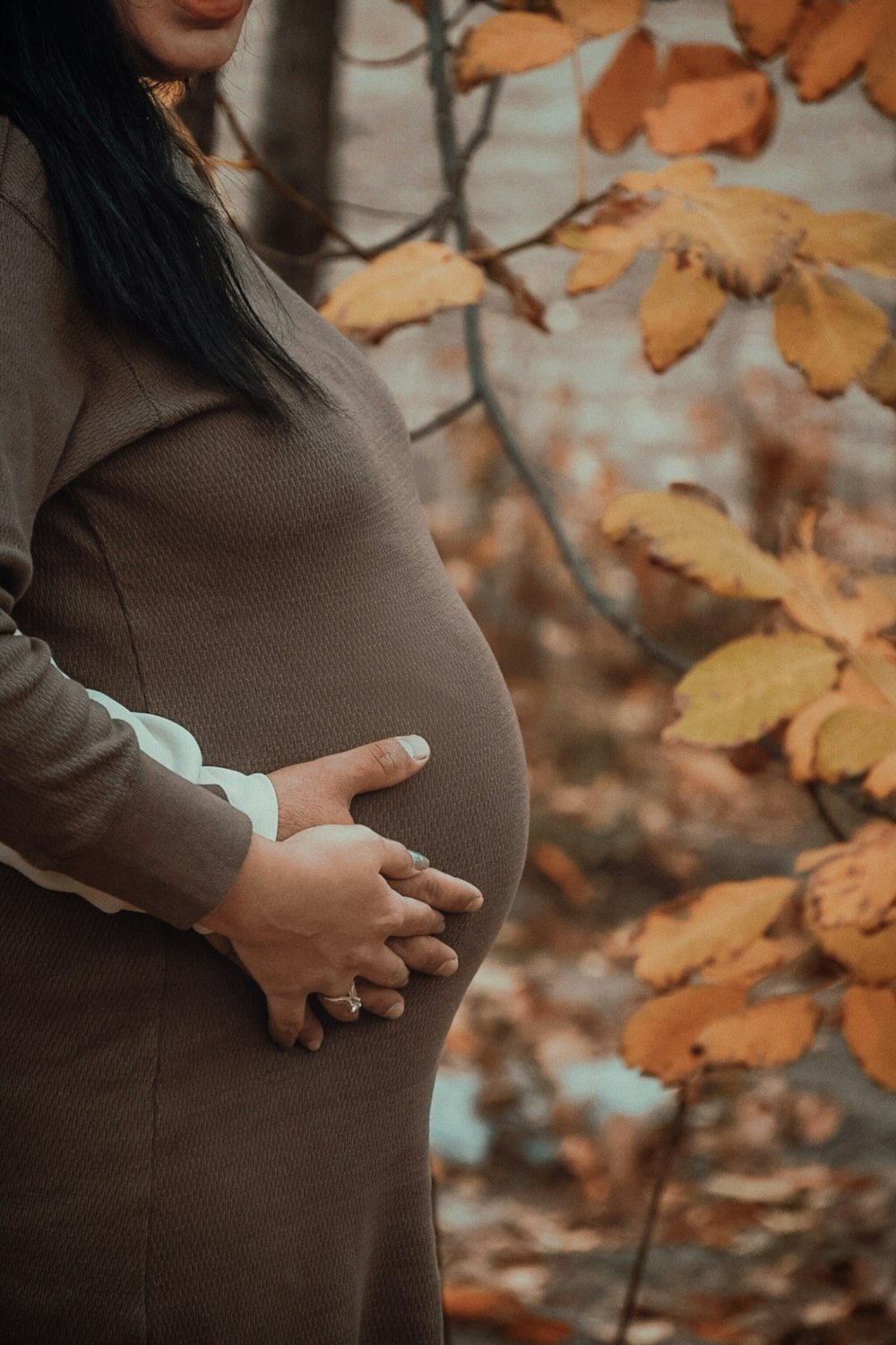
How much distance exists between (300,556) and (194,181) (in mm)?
343

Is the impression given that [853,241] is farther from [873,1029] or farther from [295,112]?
[295,112]

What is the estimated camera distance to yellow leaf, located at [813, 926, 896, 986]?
1429 mm

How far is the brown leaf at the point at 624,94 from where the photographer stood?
162 centimetres

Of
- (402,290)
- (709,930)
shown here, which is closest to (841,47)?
(402,290)

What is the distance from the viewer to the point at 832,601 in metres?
1.46

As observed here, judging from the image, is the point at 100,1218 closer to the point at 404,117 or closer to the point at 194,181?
the point at 194,181

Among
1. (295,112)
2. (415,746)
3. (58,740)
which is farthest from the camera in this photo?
(295,112)

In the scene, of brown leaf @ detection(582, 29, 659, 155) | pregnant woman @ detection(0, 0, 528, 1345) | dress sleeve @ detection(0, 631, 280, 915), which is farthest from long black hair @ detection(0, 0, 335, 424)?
brown leaf @ detection(582, 29, 659, 155)

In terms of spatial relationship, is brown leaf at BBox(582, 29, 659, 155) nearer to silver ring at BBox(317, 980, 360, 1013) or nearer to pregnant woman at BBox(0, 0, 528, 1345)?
pregnant woman at BBox(0, 0, 528, 1345)

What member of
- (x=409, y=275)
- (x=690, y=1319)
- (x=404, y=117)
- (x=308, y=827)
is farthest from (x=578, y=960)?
(x=404, y=117)

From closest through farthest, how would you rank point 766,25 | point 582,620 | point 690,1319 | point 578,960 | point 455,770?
point 455,770 < point 766,25 < point 690,1319 < point 578,960 < point 582,620

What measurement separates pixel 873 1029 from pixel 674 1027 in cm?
Answer: 23

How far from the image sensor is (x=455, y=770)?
3.86 ft

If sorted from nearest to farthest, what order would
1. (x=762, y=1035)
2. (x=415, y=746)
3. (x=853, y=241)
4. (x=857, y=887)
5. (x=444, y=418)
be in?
(x=415, y=746) → (x=857, y=887) → (x=853, y=241) → (x=762, y=1035) → (x=444, y=418)
